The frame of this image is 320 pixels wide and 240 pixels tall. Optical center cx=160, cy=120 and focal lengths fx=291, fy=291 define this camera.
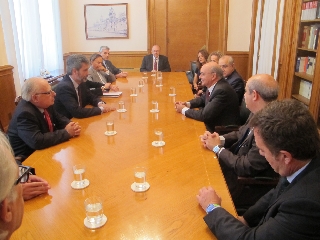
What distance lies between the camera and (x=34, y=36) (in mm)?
5035

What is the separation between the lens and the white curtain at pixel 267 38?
16.8 feet

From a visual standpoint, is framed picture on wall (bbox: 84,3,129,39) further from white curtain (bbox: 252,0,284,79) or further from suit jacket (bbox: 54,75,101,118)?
suit jacket (bbox: 54,75,101,118)

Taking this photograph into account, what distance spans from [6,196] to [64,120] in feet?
6.11

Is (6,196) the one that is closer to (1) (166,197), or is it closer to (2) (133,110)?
(1) (166,197)

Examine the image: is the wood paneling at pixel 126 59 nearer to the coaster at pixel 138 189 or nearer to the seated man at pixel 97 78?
the seated man at pixel 97 78

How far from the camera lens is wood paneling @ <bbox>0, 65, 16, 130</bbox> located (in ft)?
13.3

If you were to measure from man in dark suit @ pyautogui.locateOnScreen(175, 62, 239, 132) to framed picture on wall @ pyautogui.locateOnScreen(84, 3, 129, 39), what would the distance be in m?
4.34

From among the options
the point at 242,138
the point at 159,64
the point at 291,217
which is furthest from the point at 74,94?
the point at 159,64

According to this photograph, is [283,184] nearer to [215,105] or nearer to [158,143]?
[158,143]

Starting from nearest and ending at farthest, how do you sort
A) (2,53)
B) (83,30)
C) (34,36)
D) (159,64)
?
(2,53) → (34,36) → (159,64) → (83,30)

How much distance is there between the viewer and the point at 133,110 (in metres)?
2.87

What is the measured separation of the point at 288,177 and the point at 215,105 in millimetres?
1703

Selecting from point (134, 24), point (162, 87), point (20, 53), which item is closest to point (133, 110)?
point (162, 87)

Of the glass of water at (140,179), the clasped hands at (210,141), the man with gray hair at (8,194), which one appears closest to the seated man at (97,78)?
the clasped hands at (210,141)
